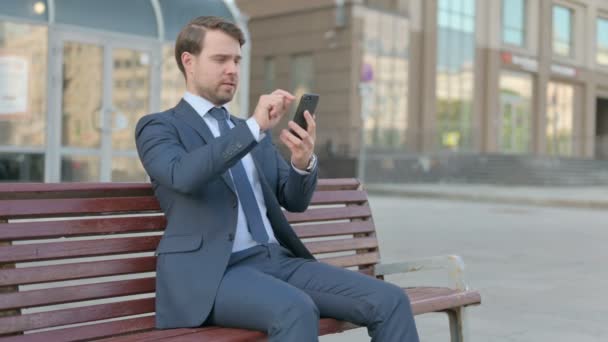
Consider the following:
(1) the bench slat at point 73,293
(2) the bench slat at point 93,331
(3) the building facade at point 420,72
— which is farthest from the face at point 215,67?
(3) the building facade at point 420,72

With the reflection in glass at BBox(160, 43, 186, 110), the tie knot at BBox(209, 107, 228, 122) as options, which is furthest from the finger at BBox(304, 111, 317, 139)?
the reflection in glass at BBox(160, 43, 186, 110)

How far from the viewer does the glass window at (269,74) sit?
35.1 meters

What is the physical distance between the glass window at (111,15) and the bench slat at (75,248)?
9.82 meters

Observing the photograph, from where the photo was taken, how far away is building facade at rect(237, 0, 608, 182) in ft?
104

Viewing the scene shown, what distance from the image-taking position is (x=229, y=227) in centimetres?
296

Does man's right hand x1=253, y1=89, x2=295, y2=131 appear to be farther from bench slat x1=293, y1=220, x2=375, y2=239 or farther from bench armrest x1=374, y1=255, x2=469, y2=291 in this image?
bench armrest x1=374, y1=255, x2=469, y2=291

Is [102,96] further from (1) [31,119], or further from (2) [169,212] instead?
(2) [169,212]

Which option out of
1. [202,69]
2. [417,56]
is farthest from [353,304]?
[417,56]

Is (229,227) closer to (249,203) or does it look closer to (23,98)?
(249,203)

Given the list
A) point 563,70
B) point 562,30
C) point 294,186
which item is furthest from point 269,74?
point 294,186

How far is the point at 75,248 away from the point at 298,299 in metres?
0.86

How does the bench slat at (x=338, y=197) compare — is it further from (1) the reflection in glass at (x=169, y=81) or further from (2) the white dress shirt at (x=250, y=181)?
(1) the reflection in glass at (x=169, y=81)

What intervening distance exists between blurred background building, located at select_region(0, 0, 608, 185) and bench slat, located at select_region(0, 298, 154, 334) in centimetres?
947

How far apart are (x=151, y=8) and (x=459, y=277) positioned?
34.4 ft
